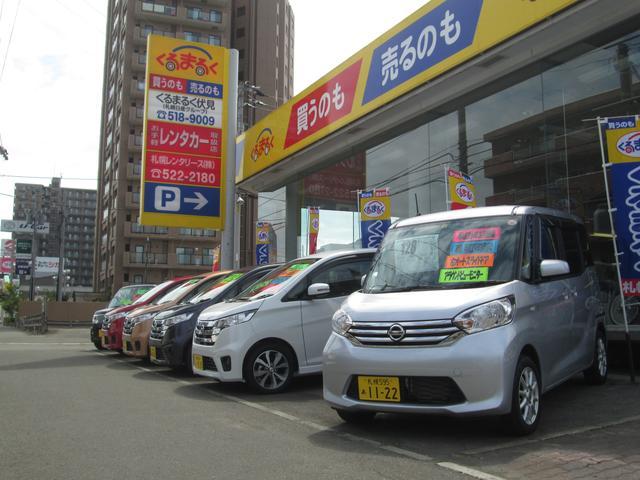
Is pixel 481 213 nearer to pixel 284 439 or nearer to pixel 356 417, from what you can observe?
pixel 356 417

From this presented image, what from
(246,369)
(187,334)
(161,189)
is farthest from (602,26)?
(161,189)

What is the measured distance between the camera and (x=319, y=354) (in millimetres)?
7367

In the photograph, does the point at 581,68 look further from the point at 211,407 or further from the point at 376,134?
the point at 211,407

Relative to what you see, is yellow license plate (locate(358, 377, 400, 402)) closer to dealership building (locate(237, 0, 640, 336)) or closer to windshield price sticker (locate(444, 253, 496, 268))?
windshield price sticker (locate(444, 253, 496, 268))

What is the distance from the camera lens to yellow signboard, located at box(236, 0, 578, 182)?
29.0ft

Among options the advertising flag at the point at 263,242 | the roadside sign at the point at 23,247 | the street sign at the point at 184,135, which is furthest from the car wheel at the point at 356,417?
the roadside sign at the point at 23,247

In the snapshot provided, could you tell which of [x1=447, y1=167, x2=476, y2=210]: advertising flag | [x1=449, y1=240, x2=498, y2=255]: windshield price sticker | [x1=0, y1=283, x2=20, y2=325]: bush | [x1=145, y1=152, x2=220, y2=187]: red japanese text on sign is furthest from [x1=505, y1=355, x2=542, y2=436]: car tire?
[x1=0, y1=283, x2=20, y2=325]: bush

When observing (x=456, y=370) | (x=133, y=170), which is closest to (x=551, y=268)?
(x=456, y=370)

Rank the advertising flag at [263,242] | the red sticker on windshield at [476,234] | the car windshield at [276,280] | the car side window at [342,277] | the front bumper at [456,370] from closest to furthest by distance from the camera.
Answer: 1. the front bumper at [456,370]
2. the red sticker on windshield at [476,234]
3. the car windshield at [276,280]
4. the car side window at [342,277]
5. the advertising flag at [263,242]

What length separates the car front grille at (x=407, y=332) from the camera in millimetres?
4473

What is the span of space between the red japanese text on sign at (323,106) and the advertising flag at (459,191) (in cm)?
356

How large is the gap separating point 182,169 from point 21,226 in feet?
125

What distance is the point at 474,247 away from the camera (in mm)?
5285

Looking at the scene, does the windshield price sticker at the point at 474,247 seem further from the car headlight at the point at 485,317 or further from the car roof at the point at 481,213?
the car headlight at the point at 485,317
